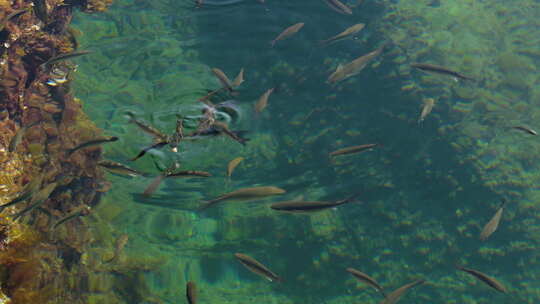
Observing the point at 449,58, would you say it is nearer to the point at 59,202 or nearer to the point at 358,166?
the point at 358,166

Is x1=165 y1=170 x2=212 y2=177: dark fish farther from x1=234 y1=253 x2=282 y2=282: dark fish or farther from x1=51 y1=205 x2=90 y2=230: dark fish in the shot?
x1=51 y1=205 x2=90 y2=230: dark fish

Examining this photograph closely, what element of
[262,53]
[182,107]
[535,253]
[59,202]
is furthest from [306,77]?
[535,253]

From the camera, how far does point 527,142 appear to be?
27.1 ft

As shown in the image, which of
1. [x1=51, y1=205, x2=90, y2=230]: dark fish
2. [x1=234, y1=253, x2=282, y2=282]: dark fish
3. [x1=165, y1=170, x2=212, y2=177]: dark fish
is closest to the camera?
[x1=165, y1=170, x2=212, y2=177]: dark fish

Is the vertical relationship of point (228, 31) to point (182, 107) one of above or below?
above

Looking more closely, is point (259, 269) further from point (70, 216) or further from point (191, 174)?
point (70, 216)

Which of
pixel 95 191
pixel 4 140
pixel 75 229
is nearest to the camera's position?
pixel 4 140

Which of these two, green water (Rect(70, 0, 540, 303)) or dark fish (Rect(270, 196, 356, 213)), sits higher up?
dark fish (Rect(270, 196, 356, 213))

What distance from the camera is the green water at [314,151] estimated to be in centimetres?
824

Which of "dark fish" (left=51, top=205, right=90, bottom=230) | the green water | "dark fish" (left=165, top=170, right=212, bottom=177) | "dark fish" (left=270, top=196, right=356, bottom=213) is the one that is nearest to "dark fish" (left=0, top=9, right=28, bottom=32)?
"dark fish" (left=51, top=205, right=90, bottom=230)

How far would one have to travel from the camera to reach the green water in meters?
8.24

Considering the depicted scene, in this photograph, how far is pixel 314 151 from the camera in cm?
916

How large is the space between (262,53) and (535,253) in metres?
8.85

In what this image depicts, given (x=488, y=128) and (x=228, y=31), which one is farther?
(x=228, y=31)
